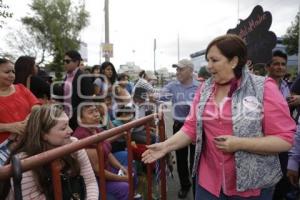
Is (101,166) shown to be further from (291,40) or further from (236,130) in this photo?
(291,40)

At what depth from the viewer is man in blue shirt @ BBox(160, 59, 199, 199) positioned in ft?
17.8

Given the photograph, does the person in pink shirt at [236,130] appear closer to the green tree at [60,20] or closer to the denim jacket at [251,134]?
the denim jacket at [251,134]

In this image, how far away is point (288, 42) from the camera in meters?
47.1

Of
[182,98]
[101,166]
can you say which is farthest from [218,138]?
[182,98]

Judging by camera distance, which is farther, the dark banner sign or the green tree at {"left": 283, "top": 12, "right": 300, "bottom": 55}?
the green tree at {"left": 283, "top": 12, "right": 300, "bottom": 55}

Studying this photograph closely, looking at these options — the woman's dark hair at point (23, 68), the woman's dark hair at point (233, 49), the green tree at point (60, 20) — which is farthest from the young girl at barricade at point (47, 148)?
the green tree at point (60, 20)

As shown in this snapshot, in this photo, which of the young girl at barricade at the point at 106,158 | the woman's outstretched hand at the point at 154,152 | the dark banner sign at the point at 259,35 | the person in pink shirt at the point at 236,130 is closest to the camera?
the person in pink shirt at the point at 236,130

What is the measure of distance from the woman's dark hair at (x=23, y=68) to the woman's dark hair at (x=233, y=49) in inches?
128

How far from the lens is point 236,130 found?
2.33 meters

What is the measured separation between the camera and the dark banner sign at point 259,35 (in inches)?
189

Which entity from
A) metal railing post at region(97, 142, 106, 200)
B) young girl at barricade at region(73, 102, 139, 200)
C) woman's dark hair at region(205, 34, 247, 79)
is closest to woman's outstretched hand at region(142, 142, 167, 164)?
metal railing post at region(97, 142, 106, 200)

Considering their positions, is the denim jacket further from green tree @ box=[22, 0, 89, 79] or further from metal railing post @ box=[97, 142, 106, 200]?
green tree @ box=[22, 0, 89, 79]

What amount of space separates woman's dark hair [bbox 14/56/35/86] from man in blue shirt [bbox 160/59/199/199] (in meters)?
1.89

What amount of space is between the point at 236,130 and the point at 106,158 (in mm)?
2056
